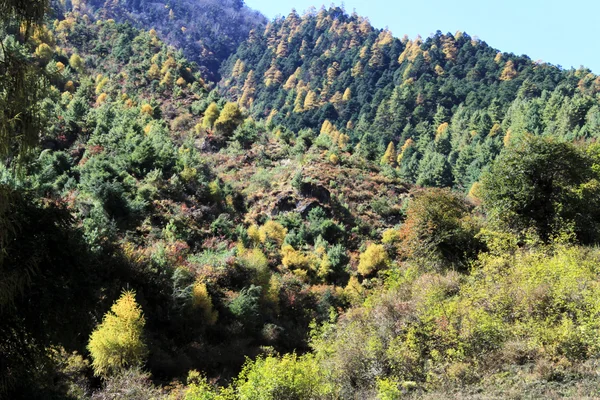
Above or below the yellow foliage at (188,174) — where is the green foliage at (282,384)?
below

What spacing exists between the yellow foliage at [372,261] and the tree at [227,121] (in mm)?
22181

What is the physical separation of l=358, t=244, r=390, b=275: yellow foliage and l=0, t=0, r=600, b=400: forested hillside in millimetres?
91

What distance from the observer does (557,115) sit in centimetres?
5847

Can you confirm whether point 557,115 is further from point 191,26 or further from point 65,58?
point 191,26

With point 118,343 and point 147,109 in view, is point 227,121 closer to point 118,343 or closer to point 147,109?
point 147,109

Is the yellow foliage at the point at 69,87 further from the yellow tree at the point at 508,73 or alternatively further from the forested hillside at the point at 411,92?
the yellow tree at the point at 508,73

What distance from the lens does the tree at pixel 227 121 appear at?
39.5 m

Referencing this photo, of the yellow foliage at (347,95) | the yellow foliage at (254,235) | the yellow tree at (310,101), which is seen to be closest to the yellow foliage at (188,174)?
the yellow foliage at (254,235)

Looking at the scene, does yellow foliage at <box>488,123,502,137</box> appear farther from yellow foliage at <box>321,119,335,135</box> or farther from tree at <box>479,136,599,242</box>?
tree at <box>479,136,599,242</box>

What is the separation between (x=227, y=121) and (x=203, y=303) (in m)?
27.9

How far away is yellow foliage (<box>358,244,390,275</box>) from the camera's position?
2294 centimetres

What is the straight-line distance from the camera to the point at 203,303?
14.8 meters

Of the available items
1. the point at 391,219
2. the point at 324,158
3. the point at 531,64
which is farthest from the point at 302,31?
the point at 391,219

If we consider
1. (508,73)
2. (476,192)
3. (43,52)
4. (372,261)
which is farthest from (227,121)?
(508,73)
